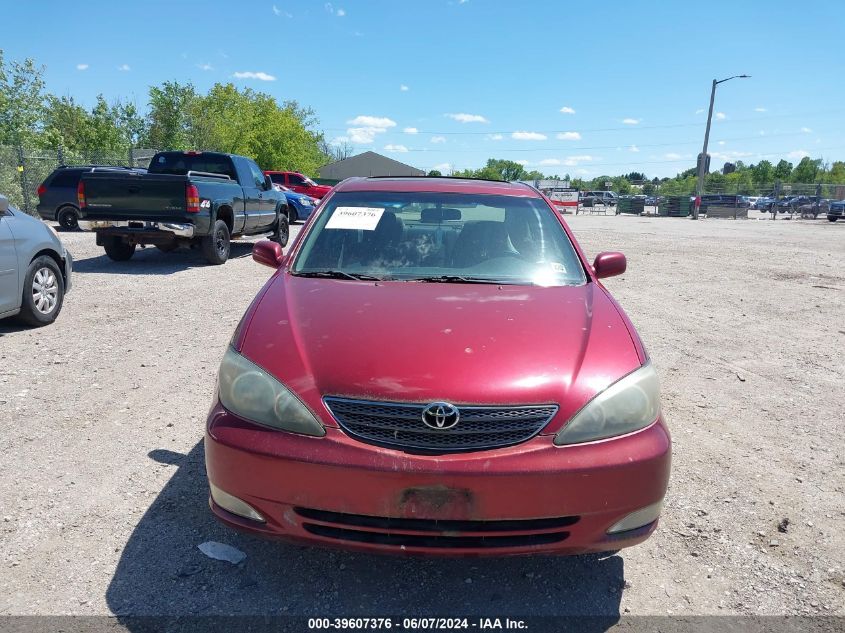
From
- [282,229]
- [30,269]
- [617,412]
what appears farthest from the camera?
[282,229]

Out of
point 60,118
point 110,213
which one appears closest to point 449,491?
point 110,213

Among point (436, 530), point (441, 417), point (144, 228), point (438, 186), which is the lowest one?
point (436, 530)

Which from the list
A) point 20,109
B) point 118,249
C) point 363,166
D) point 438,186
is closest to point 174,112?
point 20,109

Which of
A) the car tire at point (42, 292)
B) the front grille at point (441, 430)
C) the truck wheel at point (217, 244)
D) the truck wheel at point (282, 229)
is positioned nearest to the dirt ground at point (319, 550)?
the car tire at point (42, 292)

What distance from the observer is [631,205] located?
151 ft

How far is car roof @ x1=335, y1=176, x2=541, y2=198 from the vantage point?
13.4ft

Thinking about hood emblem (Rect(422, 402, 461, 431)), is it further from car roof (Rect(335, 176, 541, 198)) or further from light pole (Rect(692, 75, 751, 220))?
light pole (Rect(692, 75, 751, 220))

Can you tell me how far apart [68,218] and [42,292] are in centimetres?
1199

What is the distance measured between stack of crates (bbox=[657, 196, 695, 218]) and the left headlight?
45.8 m

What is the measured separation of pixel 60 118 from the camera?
149 ft

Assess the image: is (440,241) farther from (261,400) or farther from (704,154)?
(704,154)

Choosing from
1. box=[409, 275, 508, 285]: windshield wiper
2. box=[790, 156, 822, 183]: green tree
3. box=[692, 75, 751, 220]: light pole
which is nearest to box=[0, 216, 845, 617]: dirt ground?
box=[409, 275, 508, 285]: windshield wiper

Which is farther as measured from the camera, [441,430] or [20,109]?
[20,109]

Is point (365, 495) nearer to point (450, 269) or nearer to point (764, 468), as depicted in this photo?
point (450, 269)
